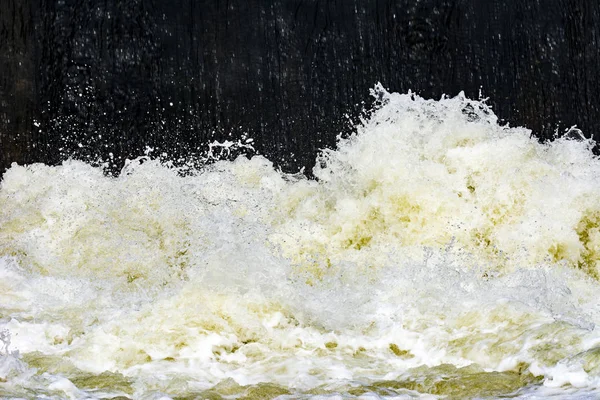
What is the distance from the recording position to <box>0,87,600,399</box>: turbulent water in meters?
3.33

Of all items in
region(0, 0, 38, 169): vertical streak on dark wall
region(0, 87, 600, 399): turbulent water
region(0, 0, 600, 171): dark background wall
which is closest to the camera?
region(0, 87, 600, 399): turbulent water

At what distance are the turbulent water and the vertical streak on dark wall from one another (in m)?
0.22

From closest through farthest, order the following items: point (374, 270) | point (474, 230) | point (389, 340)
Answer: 1. point (389, 340)
2. point (374, 270)
3. point (474, 230)

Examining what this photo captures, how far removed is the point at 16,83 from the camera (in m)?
6.45

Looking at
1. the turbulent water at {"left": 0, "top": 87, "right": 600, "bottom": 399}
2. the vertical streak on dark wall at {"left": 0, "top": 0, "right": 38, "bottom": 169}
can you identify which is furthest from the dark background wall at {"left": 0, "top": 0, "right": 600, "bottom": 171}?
the turbulent water at {"left": 0, "top": 87, "right": 600, "bottom": 399}

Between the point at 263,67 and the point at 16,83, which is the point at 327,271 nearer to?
the point at 263,67

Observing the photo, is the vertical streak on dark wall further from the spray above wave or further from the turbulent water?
the spray above wave

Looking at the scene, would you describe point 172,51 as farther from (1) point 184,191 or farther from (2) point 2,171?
(2) point 2,171

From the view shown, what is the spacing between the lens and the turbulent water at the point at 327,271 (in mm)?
3334

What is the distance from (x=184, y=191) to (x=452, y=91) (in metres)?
1.96

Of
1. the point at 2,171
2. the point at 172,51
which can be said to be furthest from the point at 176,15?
the point at 2,171

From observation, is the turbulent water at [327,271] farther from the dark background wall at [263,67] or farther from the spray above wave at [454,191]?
the dark background wall at [263,67]

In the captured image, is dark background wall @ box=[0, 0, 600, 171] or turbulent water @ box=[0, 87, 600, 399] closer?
turbulent water @ box=[0, 87, 600, 399]

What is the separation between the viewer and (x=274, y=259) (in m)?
4.48
